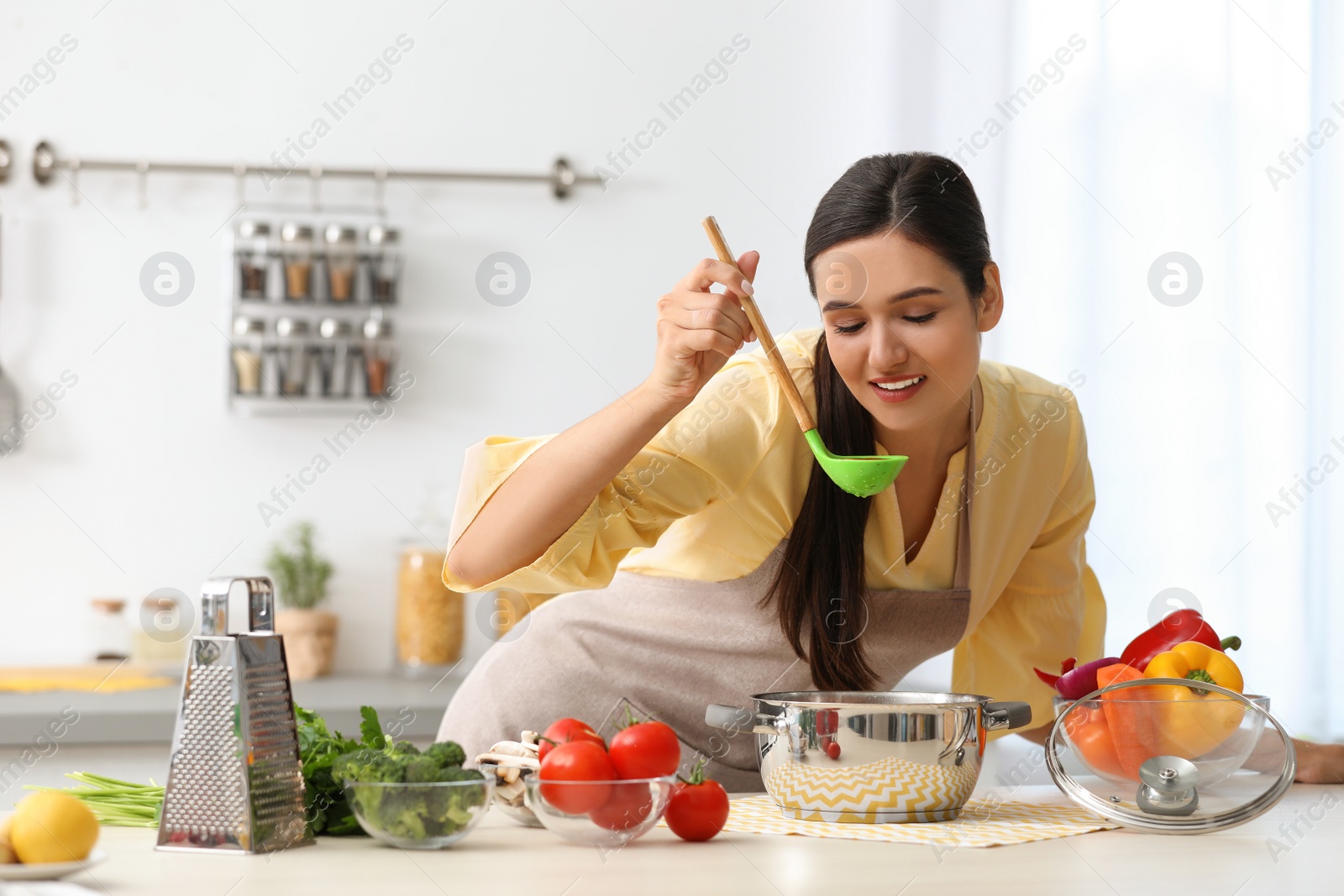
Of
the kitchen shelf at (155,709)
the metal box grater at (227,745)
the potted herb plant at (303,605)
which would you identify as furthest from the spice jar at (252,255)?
the metal box grater at (227,745)

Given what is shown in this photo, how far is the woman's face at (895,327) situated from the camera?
1106 mm

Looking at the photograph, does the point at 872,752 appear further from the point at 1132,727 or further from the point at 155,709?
the point at 155,709

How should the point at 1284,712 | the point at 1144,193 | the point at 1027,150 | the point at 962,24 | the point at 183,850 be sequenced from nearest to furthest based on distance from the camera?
the point at 183,850 < the point at 1284,712 < the point at 1144,193 < the point at 1027,150 < the point at 962,24

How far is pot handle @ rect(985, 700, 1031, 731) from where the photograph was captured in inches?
36.0

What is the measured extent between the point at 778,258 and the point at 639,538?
1.49 metres

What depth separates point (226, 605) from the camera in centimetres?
Result: 75

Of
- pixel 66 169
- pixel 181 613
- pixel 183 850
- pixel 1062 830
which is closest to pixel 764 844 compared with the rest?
pixel 1062 830

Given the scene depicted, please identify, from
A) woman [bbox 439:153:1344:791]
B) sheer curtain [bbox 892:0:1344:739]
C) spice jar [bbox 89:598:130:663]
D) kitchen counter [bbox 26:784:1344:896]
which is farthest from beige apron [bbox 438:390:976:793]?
spice jar [bbox 89:598:130:663]

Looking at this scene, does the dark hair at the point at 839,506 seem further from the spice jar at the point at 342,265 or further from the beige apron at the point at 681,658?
the spice jar at the point at 342,265

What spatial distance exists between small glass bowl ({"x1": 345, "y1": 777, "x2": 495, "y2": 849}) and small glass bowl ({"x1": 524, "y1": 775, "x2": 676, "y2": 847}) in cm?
4

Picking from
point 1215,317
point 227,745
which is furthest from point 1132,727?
point 1215,317

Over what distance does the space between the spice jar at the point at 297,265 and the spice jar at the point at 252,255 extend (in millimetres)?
36

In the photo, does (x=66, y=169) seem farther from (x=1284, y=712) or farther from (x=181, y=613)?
(x=1284, y=712)

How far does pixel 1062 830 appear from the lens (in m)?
0.88
